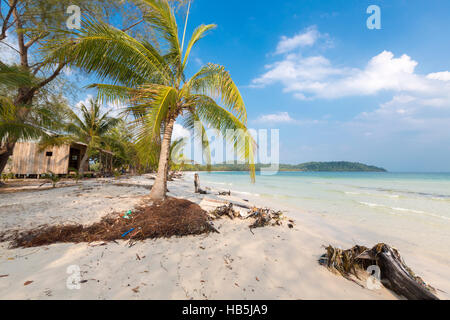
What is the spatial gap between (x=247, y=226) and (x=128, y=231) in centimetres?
248

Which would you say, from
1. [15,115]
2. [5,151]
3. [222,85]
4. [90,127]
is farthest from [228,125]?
[90,127]

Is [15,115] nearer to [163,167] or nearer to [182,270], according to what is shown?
[163,167]

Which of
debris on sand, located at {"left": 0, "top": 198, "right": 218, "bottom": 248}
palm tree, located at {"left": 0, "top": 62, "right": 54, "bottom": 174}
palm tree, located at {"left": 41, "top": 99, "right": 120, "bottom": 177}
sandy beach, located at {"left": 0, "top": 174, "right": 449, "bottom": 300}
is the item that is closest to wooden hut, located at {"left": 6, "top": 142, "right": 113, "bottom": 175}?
palm tree, located at {"left": 41, "top": 99, "right": 120, "bottom": 177}

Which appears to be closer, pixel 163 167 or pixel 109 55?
pixel 109 55

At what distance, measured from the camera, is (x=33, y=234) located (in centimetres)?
274

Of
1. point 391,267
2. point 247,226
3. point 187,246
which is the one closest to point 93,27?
point 187,246

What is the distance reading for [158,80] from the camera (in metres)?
4.61

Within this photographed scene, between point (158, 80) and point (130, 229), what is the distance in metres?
3.90

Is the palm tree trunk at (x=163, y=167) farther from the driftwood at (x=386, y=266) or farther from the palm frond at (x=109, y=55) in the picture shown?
the driftwood at (x=386, y=266)

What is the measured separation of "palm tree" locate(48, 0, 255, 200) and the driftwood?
8.12 ft

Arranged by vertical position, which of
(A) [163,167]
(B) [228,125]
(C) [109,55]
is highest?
(C) [109,55]

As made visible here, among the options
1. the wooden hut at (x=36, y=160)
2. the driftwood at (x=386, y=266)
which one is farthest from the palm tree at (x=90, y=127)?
the driftwood at (x=386, y=266)
